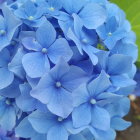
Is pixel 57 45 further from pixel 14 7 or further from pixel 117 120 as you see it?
pixel 117 120

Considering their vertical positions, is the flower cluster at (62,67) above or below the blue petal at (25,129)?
above

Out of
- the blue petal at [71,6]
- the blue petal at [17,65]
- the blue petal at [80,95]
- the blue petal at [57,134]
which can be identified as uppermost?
the blue petal at [71,6]

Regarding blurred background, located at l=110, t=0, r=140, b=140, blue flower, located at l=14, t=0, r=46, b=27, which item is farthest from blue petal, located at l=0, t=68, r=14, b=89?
blurred background, located at l=110, t=0, r=140, b=140

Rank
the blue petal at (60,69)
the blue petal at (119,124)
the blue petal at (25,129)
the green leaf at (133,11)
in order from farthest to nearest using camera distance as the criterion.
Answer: the green leaf at (133,11) → the blue petal at (119,124) → the blue petal at (25,129) → the blue petal at (60,69)

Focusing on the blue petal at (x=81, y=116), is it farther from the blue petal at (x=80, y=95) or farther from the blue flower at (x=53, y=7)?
the blue flower at (x=53, y=7)

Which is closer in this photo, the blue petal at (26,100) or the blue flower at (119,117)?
the blue petal at (26,100)

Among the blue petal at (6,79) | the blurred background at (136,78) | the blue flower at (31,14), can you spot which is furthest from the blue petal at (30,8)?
the blurred background at (136,78)

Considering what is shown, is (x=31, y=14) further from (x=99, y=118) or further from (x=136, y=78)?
(x=136, y=78)

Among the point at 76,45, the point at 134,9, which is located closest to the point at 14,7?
the point at 76,45
